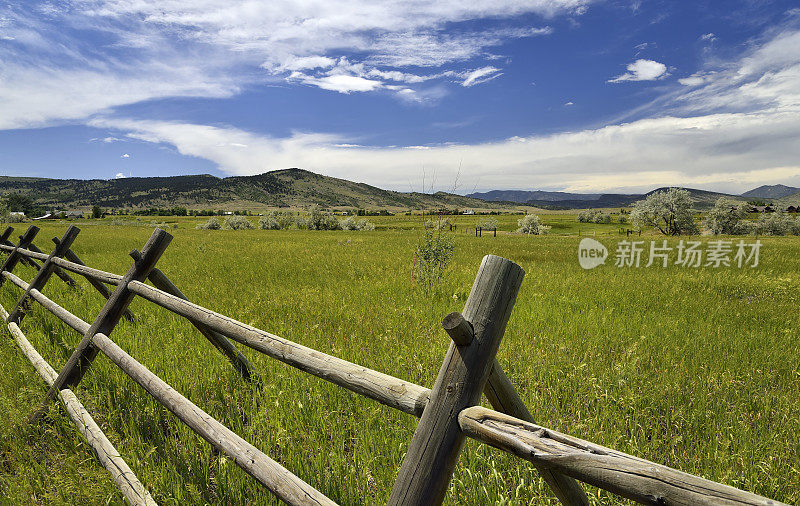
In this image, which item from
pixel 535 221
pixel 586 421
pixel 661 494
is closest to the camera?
pixel 661 494

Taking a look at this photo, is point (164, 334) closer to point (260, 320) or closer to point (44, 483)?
point (260, 320)

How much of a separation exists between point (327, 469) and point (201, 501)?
2.94ft

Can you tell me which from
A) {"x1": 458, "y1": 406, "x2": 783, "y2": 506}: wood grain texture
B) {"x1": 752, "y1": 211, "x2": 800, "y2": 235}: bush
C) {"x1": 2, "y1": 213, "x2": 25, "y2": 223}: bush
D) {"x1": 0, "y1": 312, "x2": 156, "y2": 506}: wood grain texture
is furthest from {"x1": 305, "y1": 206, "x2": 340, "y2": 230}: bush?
{"x1": 752, "y1": 211, "x2": 800, "y2": 235}: bush

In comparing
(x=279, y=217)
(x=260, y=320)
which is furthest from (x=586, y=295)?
(x=279, y=217)

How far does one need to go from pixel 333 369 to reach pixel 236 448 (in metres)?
0.96

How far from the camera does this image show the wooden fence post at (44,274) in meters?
6.09

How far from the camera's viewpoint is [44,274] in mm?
6270

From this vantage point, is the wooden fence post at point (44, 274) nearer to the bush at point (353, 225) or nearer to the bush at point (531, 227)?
the bush at point (353, 225)

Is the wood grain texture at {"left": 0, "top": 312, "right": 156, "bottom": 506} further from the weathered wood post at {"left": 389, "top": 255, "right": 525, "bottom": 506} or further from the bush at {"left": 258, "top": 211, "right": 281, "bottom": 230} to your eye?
the bush at {"left": 258, "top": 211, "right": 281, "bottom": 230}

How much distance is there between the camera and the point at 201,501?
269 cm

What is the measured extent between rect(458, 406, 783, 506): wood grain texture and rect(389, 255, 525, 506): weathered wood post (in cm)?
8

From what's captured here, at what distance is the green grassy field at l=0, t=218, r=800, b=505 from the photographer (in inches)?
110

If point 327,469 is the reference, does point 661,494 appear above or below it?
above

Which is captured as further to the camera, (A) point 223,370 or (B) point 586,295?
(B) point 586,295
